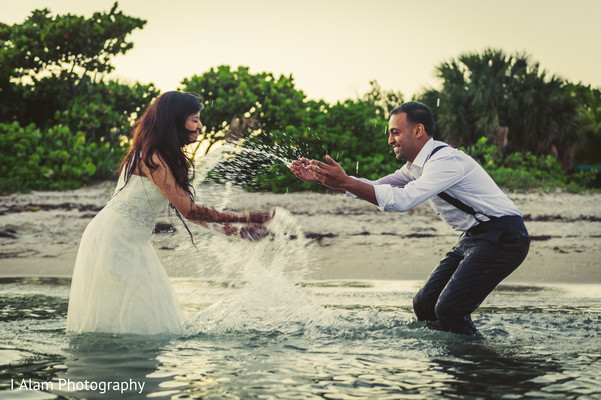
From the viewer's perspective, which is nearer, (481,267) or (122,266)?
(122,266)

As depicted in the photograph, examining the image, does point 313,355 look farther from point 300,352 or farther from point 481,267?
point 481,267

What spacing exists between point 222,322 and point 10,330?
1662mm

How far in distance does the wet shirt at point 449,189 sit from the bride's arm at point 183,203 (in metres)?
0.88

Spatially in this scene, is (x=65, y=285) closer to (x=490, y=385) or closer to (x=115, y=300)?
(x=115, y=300)

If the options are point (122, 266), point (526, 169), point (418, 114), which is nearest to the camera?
point (122, 266)

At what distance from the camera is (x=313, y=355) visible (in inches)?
201

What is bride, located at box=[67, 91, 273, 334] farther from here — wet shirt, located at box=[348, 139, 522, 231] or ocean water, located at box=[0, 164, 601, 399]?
wet shirt, located at box=[348, 139, 522, 231]

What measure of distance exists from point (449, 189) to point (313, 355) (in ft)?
4.86

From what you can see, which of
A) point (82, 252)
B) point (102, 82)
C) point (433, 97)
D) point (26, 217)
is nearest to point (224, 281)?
point (82, 252)

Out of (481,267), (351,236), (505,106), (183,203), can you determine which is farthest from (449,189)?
(505,106)

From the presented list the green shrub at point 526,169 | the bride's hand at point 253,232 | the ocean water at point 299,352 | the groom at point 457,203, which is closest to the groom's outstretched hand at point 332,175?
the groom at point 457,203

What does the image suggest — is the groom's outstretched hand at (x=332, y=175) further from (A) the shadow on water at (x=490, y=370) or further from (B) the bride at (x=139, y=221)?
(A) the shadow on water at (x=490, y=370)

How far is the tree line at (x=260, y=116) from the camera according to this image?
20016mm

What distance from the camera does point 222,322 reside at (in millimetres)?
6223
